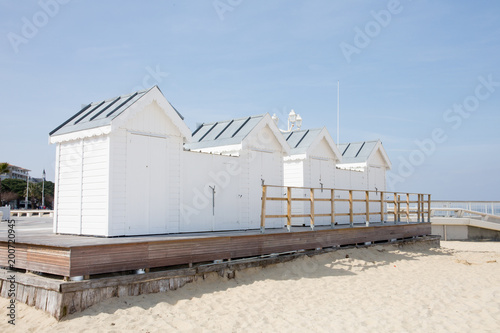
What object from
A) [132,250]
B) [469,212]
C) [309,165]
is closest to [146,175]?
[132,250]

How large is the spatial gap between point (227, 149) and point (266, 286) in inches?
190

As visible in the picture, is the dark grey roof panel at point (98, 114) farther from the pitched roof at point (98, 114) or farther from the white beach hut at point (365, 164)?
the white beach hut at point (365, 164)

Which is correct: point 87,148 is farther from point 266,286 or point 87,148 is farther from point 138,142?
point 266,286

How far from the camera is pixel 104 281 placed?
7629 millimetres

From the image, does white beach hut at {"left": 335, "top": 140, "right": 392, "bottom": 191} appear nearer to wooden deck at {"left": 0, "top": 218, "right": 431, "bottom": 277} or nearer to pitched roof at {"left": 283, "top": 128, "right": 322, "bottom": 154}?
pitched roof at {"left": 283, "top": 128, "right": 322, "bottom": 154}

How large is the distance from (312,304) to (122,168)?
4994 mm

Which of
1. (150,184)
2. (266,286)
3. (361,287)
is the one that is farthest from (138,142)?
(361,287)

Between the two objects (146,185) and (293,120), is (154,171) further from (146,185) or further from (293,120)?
(293,120)

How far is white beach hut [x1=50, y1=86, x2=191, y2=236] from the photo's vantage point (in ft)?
32.3

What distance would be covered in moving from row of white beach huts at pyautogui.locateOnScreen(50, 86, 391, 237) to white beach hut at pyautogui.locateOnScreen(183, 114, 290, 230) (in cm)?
3

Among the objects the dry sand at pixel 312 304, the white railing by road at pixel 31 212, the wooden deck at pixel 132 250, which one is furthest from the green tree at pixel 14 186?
the dry sand at pixel 312 304

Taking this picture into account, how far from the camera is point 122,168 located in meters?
9.98

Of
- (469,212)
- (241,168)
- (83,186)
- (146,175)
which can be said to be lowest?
(469,212)

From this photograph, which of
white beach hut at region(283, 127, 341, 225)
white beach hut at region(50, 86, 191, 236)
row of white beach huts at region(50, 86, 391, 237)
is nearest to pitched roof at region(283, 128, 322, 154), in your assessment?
white beach hut at region(283, 127, 341, 225)
